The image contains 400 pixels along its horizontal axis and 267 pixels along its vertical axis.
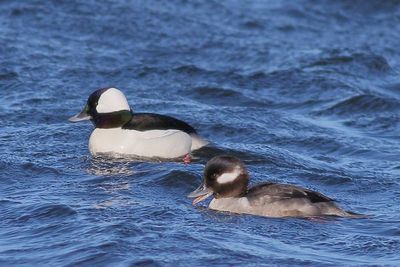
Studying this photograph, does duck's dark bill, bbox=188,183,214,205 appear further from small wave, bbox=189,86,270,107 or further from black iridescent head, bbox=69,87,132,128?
small wave, bbox=189,86,270,107

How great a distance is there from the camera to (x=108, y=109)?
1559 centimetres

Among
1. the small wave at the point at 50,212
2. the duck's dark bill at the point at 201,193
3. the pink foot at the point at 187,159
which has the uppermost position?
the duck's dark bill at the point at 201,193

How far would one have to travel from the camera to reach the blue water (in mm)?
11141

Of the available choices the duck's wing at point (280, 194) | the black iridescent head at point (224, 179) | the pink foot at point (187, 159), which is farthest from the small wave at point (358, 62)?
the duck's wing at point (280, 194)

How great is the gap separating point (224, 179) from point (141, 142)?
10.2ft

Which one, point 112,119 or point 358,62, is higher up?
point 112,119

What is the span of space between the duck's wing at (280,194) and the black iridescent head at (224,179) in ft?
0.61

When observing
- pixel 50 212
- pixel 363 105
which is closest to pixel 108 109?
pixel 50 212

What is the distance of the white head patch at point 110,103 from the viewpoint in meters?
15.6

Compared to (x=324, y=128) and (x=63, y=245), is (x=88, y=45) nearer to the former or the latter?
(x=324, y=128)

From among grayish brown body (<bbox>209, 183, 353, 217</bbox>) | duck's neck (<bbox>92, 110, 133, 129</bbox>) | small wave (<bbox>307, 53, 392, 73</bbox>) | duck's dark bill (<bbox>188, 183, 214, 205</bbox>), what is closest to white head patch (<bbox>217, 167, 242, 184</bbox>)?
duck's dark bill (<bbox>188, 183, 214, 205</bbox>)

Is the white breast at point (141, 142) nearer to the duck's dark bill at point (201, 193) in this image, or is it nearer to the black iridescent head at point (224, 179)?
the duck's dark bill at point (201, 193)

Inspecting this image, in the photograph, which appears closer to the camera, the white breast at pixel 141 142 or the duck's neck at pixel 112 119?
the white breast at pixel 141 142

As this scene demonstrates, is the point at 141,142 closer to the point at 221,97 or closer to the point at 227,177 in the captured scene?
the point at 227,177
